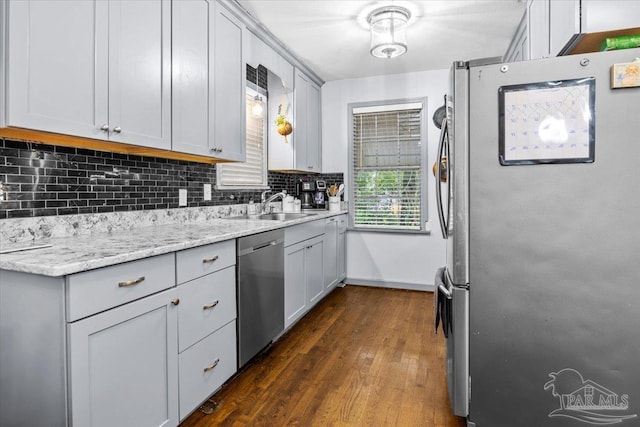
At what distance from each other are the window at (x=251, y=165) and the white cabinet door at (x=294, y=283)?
812mm

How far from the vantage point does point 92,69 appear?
156 centimetres

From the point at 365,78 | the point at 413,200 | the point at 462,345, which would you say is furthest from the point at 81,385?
the point at 365,78

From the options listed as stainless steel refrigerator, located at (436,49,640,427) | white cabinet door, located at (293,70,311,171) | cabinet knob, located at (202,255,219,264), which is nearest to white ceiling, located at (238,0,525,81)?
white cabinet door, located at (293,70,311,171)

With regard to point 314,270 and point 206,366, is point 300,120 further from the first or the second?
point 206,366

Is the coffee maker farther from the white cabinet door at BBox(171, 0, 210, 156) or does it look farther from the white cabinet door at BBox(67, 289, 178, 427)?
the white cabinet door at BBox(67, 289, 178, 427)

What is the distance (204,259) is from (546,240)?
1510 mm

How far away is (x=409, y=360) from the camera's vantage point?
2422 mm

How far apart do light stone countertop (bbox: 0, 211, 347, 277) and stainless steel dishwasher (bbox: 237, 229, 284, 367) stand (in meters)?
0.17

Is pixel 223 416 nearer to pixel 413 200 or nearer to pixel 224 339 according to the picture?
pixel 224 339

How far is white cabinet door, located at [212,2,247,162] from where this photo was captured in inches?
93.4

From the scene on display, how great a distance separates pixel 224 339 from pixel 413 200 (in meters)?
2.83

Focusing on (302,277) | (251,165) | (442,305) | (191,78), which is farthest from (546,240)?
(251,165)

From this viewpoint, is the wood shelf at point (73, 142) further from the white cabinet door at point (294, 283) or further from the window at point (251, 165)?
the white cabinet door at point (294, 283)

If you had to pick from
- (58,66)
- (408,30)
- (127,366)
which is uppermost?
(408,30)
